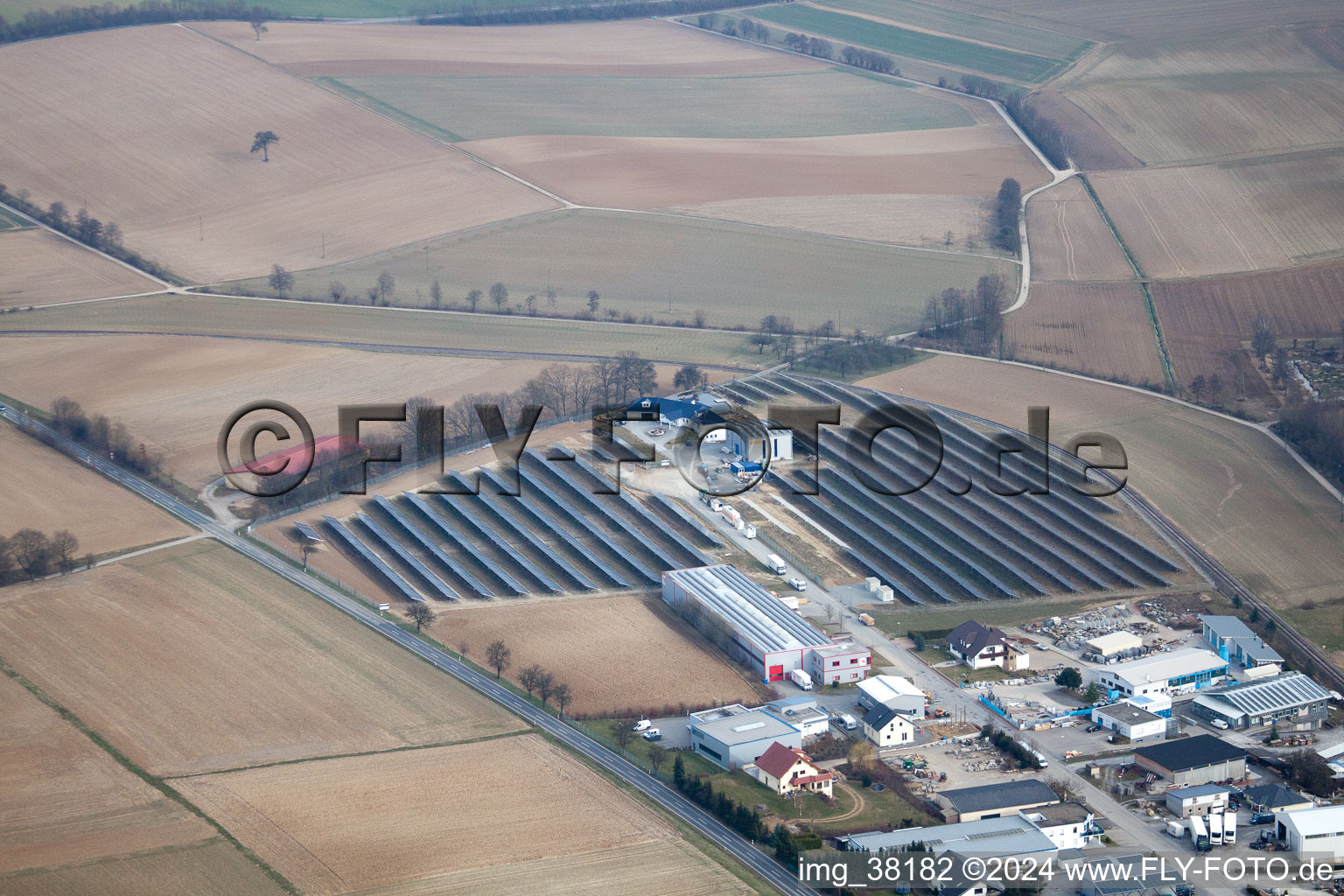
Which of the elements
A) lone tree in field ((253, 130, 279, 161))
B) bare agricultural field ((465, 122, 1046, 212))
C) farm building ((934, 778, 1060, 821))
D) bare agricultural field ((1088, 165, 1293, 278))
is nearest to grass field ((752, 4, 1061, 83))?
bare agricultural field ((465, 122, 1046, 212))

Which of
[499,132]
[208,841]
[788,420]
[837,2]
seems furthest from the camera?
[837,2]

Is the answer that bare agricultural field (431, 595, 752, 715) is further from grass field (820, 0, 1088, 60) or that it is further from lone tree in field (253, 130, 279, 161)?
grass field (820, 0, 1088, 60)

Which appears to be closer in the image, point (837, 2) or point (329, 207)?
point (329, 207)

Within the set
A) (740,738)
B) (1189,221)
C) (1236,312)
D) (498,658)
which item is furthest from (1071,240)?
(740,738)

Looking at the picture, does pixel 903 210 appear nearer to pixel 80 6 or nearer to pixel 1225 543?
pixel 1225 543

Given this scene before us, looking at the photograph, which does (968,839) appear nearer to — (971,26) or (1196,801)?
(1196,801)

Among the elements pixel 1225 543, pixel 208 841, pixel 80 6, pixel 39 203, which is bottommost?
pixel 208 841

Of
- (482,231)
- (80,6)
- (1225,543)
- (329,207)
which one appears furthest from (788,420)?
(80,6)

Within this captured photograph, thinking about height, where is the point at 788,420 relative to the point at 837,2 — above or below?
below
